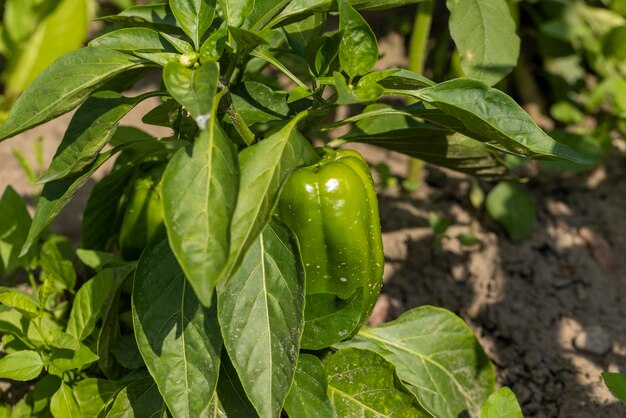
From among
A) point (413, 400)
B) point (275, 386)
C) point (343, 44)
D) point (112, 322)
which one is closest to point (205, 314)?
point (275, 386)

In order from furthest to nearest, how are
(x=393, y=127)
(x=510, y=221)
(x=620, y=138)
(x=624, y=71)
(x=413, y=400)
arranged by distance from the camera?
(x=624, y=71), (x=620, y=138), (x=510, y=221), (x=393, y=127), (x=413, y=400)

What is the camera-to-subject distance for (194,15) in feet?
5.00

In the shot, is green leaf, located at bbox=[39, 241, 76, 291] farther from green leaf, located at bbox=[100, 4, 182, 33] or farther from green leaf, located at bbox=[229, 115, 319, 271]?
green leaf, located at bbox=[229, 115, 319, 271]

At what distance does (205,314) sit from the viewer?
5.10 feet

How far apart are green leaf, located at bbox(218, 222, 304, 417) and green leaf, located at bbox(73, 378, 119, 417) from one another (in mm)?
469

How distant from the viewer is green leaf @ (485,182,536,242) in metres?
2.53

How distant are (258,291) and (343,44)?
0.50 meters

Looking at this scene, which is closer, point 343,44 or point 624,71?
point 343,44

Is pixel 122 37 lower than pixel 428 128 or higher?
higher

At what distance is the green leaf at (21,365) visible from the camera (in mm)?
1655

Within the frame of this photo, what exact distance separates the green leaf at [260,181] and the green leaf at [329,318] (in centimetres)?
40

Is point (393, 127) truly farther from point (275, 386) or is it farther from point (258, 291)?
point (275, 386)

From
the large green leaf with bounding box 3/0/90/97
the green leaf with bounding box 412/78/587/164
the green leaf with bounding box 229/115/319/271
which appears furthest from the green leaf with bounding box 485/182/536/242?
the large green leaf with bounding box 3/0/90/97

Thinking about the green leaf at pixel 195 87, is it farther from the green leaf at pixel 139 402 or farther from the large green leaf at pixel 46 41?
the large green leaf at pixel 46 41
